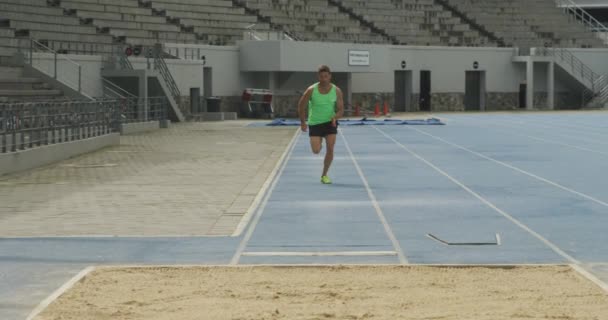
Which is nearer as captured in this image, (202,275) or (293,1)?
(202,275)

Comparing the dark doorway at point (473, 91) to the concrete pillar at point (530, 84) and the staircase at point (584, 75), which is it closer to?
the concrete pillar at point (530, 84)

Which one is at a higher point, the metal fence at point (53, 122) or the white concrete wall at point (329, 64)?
the white concrete wall at point (329, 64)

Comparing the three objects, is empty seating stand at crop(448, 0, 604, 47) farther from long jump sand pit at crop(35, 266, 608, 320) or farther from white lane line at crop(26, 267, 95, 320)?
white lane line at crop(26, 267, 95, 320)

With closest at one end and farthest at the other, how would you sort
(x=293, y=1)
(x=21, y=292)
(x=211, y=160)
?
(x=21, y=292), (x=211, y=160), (x=293, y=1)

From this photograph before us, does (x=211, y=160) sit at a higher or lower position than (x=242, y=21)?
lower

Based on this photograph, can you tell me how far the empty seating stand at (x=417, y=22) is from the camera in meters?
64.5

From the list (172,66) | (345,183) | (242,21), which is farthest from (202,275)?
(242,21)

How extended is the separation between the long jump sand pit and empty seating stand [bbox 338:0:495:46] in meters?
55.4

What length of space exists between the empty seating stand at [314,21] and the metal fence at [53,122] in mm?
23254

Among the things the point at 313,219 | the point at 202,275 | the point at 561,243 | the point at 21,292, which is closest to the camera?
the point at 21,292

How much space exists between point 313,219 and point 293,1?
161 feet

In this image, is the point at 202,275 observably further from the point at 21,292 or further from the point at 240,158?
the point at 240,158

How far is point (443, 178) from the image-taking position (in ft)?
63.0

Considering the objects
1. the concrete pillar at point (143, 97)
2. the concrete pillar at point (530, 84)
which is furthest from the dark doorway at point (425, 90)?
the concrete pillar at point (143, 97)
